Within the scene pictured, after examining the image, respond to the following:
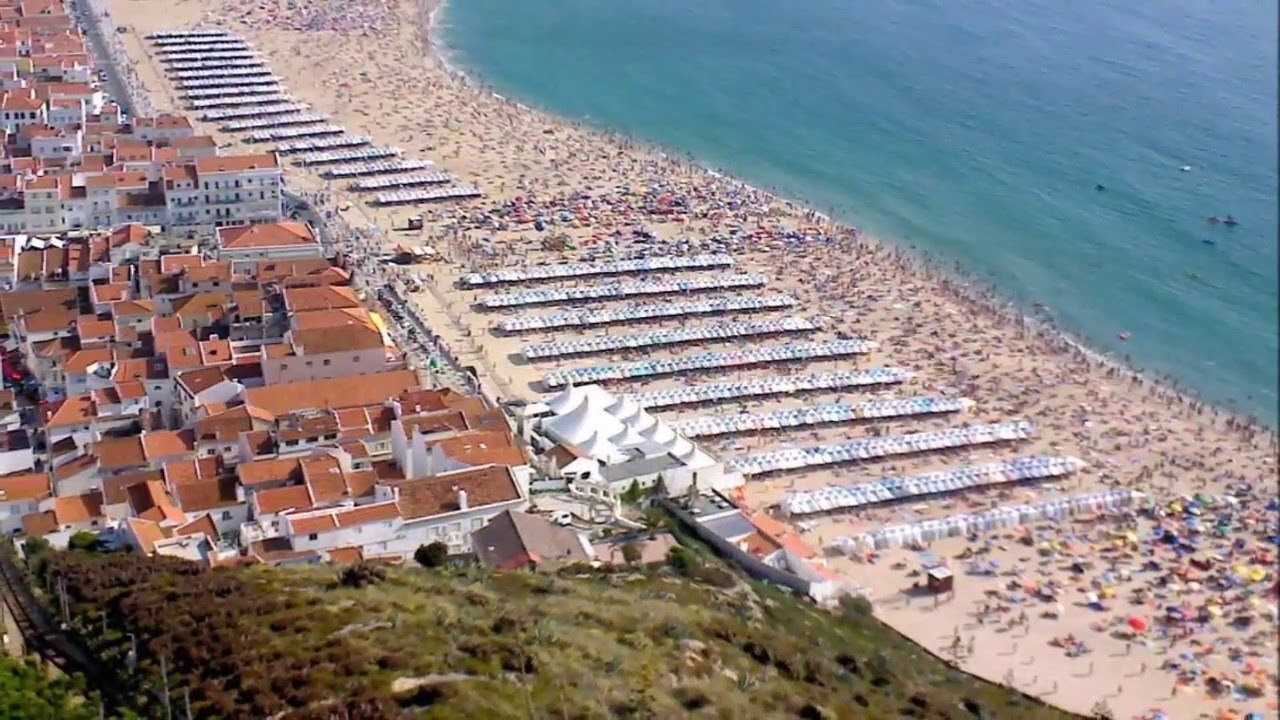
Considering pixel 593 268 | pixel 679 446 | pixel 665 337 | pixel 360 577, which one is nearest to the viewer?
pixel 360 577

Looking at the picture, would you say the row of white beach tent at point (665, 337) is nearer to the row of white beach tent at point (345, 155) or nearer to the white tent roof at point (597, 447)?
the white tent roof at point (597, 447)

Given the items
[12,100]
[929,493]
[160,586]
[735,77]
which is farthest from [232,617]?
[735,77]

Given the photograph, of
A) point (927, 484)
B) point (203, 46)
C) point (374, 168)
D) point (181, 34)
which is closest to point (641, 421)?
point (927, 484)

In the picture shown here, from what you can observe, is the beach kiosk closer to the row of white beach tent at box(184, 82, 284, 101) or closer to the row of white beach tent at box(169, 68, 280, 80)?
the row of white beach tent at box(184, 82, 284, 101)

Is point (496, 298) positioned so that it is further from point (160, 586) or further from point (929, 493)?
point (160, 586)

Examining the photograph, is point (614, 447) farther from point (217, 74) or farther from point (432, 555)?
point (217, 74)

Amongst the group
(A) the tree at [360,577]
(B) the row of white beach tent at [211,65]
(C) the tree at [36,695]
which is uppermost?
(C) the tree at [36,695]

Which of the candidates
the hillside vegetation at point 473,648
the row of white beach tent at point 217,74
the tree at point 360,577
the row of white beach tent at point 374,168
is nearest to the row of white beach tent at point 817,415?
the hillside vegetation at point 473,648
